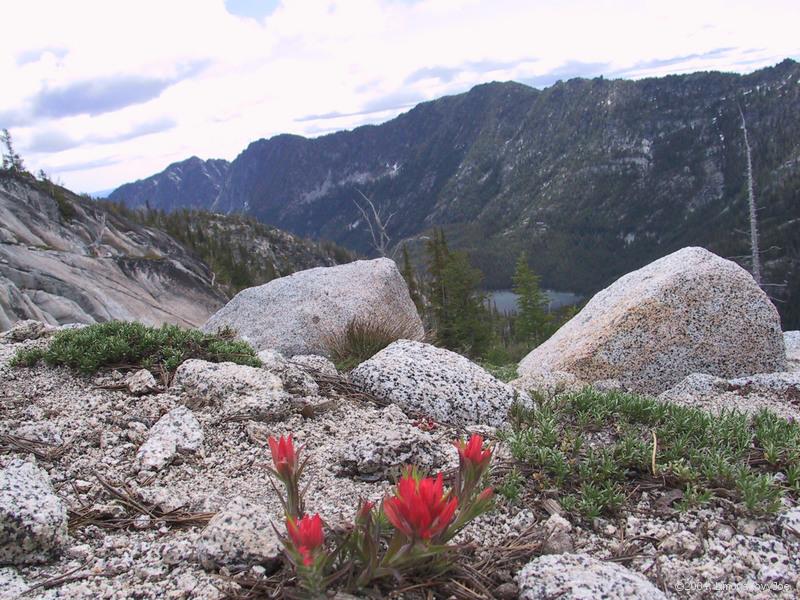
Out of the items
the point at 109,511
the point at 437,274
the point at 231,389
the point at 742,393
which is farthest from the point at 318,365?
the point at 437,274

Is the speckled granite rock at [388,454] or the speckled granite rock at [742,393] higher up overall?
the speckled granite rock at [388,454]

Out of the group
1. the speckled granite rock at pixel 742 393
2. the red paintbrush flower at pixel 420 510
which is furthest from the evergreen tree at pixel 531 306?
the red paintbrush flower at pixel 420 510

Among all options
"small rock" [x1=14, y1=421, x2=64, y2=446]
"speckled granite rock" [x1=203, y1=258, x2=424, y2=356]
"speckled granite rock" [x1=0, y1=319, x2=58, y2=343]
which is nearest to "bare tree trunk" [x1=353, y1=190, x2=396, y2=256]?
"speckled granite rock" [x1=203, y1=258, x2=424, y2=356]

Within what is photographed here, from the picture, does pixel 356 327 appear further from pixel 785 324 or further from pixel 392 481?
pixel 785 324

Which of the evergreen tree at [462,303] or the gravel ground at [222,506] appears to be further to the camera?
the evergreen tree at [462,303]

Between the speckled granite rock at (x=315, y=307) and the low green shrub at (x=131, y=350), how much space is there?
3931 millimetres

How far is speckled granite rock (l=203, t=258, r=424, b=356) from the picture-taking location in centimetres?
1158

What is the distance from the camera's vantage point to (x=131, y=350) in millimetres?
6391

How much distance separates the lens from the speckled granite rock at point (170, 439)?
4.54 meters

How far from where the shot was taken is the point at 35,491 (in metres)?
3.48

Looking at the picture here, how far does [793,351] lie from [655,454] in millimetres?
11520

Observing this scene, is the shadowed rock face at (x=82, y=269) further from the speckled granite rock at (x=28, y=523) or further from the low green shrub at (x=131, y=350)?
the speckled granite rock at (x=28, y=523)

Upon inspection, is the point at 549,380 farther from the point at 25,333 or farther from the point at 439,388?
the point at 25,333

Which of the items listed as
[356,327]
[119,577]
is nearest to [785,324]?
[356,327]
